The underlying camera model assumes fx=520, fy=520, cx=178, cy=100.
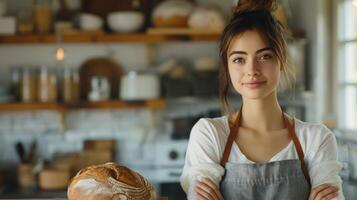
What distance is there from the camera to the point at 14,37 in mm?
3852

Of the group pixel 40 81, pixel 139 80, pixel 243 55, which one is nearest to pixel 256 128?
pixel 243 55

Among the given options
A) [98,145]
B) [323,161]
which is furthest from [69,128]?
[323,161]

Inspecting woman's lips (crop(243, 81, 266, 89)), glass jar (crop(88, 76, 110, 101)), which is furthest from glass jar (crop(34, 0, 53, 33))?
woman's lips (crop(243, 81, 266, 89))

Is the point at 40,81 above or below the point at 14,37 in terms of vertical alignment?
below

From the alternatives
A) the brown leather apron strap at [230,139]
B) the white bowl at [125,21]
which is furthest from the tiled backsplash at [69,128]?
the brown leather apron strap at [230,139]

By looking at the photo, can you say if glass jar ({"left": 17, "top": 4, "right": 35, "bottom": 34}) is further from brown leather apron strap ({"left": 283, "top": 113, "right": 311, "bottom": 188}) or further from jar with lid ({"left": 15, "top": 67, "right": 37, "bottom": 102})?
brown leather apron strap ({"left": 283, "top": 113, "right": 311, "bottom": 188})

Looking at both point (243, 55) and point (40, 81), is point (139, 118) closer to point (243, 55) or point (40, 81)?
point (40, 81)

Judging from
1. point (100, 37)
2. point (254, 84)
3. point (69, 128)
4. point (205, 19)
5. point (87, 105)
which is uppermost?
point (205, 19)

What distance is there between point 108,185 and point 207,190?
0.71 feet

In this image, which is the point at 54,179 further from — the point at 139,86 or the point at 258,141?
the point at 258,141

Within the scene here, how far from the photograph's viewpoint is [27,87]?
3912 millimetres

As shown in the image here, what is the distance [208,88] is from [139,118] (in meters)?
0.66

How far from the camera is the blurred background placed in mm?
3625

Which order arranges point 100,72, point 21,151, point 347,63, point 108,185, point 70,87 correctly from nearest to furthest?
1. point 108,185
2. point 347,63
3. point 21,151
4. point 70,87
5. point 100,72
